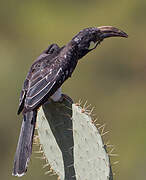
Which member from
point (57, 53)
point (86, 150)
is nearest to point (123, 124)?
point (57, 53)

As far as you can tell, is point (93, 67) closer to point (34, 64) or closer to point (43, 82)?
point (34, 64)

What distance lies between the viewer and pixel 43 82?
5.40m

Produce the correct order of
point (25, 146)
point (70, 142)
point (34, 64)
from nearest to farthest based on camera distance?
point (70, 142)
point (25, 146)
point (34, 64)

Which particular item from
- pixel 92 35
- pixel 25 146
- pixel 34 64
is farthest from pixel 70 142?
pixel 92 35

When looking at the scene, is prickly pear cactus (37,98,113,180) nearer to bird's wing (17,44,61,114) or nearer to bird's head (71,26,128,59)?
bird's wing (17,44,61,114)

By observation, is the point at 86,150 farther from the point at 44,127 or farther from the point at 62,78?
the point at 62,78

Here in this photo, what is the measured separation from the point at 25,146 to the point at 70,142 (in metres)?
0.38

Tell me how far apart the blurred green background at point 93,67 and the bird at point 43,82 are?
3.09m

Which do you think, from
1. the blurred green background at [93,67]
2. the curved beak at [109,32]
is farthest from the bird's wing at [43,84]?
the blurred green background at [93,67]

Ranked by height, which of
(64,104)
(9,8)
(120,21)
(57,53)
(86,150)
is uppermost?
(9,8)

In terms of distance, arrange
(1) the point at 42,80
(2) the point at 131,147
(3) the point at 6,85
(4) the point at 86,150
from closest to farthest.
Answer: (4) the point at 86,150
(1) the point at 42,80
(2) the point at 131,147
(3) the point at 6,85

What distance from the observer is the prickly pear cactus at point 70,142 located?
4.73 metres

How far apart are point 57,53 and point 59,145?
3.20ft

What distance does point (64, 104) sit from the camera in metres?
5.10
